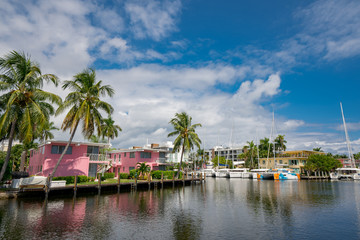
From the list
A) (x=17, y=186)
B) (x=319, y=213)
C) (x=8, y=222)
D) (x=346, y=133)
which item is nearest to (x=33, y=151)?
(x=17, y=186)

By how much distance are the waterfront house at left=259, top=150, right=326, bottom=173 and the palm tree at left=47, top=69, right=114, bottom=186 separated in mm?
67633

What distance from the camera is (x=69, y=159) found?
124 ft

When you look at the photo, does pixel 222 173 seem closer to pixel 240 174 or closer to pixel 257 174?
pixel 240 174

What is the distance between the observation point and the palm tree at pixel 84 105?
31.4 meters

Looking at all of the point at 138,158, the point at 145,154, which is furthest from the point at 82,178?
the point at 145,154

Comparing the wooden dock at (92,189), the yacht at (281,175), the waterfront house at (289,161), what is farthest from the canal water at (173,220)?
the waterfront house at (289,161)

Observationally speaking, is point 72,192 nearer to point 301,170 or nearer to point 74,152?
point 74,152

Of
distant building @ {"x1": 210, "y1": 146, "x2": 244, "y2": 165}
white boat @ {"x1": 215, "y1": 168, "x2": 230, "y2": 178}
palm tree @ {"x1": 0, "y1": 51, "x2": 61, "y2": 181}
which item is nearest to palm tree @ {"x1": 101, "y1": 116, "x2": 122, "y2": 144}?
palm tree @ {"x1": 0, "y1": 51, "x2": 61, "y2": 181}

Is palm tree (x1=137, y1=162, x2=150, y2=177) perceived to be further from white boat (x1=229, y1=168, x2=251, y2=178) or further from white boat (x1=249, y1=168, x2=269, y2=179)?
white boat (x1=229, y1=168, x2=251, y2=178)

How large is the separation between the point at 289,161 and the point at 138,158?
6218 cm

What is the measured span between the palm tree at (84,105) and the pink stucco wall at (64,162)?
4.61 metres

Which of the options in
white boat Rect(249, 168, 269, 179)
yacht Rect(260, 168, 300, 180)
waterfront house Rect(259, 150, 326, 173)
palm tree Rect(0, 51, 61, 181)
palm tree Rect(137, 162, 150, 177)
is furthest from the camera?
waterfront house Rect(259, 150, 326, 173)

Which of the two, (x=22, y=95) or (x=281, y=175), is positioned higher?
(x=22, y=95)

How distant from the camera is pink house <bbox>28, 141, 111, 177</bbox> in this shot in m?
36.3
